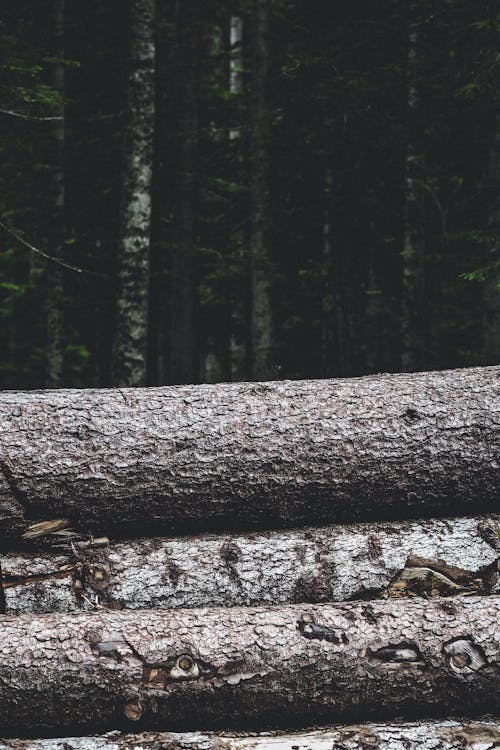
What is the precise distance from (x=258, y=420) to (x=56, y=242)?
11.3 metres

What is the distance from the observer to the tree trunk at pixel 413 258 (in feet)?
43.2

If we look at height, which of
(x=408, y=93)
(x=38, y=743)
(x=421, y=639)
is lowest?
(x=38, y=743)

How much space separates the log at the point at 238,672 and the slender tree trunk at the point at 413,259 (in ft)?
32.0

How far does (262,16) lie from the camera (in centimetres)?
1488

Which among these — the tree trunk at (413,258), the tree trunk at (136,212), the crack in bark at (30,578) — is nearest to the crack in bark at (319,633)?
the crack in bark at (30,578)

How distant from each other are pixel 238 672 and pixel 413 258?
10631 mm

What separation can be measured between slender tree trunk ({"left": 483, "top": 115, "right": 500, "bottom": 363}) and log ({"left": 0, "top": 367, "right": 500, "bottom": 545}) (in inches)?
211

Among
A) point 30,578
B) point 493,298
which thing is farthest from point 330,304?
point 30,578

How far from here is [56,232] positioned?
15047 mm

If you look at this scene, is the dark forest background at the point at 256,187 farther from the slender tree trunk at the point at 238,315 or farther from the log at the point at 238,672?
the log at the point at 238,672

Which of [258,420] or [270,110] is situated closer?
[258,420]

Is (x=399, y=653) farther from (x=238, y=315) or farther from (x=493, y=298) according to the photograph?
(x=238, y=315)

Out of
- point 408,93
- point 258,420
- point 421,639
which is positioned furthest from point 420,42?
point 421,639

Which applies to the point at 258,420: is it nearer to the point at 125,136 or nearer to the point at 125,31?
the point at 125,136
